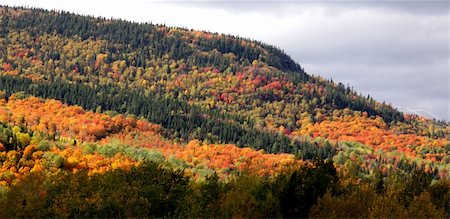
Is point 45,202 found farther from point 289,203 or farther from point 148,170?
point 289,203

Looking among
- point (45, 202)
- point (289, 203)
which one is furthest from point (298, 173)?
point (45, 202)

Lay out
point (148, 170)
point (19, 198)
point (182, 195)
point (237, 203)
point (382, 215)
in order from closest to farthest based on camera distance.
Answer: point (382, 215), point (237, 203), point (19, 198), point (182, 195), point (148, 170)

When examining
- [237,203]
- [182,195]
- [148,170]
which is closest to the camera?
[237,203]

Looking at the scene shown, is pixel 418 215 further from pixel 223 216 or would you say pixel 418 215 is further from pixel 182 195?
pixel 182 195

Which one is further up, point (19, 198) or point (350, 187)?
point (350, 187)

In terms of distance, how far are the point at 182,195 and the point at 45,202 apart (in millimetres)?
25185

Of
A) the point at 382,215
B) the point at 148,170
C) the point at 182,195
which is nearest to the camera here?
the point at 382,215

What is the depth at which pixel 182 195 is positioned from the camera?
13312cm

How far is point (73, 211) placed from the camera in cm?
12081

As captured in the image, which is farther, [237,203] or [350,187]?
[350,187]

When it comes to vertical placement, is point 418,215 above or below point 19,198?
above

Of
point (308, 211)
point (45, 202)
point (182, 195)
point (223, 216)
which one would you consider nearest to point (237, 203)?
point (223, 216)

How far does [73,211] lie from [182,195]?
2173 cm

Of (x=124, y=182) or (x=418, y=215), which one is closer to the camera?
(x=418, y=215)
